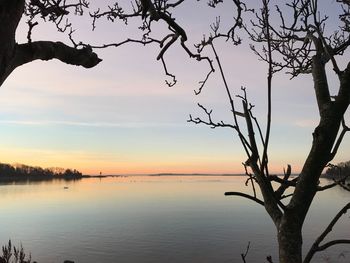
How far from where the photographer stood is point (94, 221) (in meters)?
59.0

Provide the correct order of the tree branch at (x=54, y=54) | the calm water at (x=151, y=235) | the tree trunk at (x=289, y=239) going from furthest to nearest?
the calm water at (x=151, y=235), the tree branch at (x=54, y=54), the tree trunk at (x=289, y=239)

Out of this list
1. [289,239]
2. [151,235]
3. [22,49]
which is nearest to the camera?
[289,239]

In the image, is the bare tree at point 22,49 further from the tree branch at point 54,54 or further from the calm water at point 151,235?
the calm water at point 151,235

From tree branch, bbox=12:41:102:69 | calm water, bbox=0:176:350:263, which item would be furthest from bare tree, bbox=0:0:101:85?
calm water, bbox=0:176:350:263

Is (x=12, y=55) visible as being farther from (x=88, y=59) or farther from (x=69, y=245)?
A: (x=69, y=245)

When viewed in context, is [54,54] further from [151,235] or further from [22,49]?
[151,235]

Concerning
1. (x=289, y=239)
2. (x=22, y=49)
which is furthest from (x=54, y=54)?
(x=289, y=239)

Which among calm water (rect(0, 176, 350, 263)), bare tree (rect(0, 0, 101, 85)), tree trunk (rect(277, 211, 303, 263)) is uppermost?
bare tree (rect(0, 0, 101, 85))

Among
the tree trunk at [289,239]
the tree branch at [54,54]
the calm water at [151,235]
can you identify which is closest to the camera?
the tree trunk at [289,239]

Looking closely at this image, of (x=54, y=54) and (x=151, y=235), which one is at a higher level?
(x=54, y=54)

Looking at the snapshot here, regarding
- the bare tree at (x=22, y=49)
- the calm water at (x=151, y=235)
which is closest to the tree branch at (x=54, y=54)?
Answer: the bare tree at (x=22, y=49)

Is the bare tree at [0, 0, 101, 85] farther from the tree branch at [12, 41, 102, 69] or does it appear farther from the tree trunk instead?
→ the tree trunk

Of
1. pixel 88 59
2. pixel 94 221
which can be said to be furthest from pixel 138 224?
pixel 88 59

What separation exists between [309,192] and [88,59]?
2.34 metres
